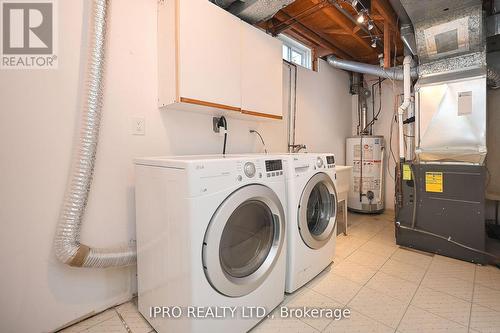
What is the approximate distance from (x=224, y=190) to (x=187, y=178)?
0.19m

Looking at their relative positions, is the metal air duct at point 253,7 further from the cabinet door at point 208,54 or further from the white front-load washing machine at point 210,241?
Result: the white front-load washing machine at point 210,241

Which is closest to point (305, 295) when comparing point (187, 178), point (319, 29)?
point (187, 178)

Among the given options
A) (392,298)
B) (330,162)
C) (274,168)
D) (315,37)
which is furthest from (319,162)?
(315,37)

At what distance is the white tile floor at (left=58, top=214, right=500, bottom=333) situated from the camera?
1.29 meters

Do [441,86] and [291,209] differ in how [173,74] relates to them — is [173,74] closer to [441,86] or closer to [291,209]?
[291,209]

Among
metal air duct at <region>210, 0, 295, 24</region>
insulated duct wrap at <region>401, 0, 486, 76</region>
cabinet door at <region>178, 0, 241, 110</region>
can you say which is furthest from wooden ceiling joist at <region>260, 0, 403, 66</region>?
cabinet door at <region>178, 0, 241, 110</region>

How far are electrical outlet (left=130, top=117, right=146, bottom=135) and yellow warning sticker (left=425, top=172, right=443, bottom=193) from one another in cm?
240

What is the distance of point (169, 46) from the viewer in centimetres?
148

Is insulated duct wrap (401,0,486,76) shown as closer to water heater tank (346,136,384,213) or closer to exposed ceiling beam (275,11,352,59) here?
exposed ceiling beam (275,11,352,59)

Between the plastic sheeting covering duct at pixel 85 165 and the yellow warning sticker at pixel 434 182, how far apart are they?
103 inches

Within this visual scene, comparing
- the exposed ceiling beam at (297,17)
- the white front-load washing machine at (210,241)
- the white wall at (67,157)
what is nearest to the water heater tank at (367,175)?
the exposed ceiling beam at (297,17)

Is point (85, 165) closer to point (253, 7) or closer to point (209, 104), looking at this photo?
point (209, 104)

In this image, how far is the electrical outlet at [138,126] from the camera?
1524mm

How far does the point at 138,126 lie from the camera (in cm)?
154
